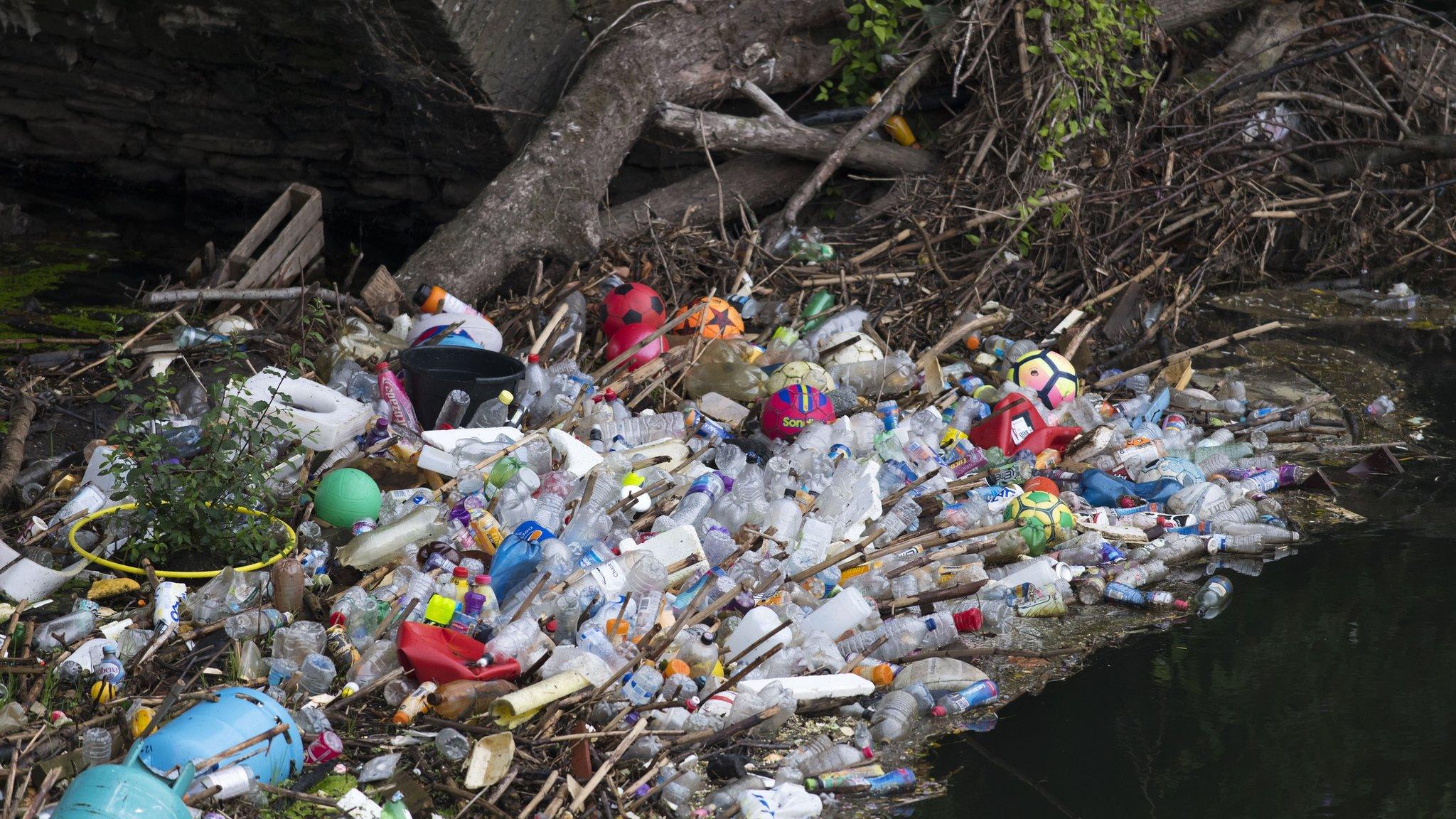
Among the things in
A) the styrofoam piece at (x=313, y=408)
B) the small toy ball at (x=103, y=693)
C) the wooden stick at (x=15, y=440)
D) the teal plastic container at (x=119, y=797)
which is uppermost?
the teal plastic container at (x=119, y=797)

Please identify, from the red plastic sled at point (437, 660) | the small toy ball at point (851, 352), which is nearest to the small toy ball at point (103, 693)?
the red plastic sled at point (437, 660)

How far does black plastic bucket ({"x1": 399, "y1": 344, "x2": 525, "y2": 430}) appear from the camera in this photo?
4.11 meters

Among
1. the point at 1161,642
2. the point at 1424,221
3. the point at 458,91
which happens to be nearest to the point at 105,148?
the point at 458,91

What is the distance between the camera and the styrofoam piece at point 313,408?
374cm

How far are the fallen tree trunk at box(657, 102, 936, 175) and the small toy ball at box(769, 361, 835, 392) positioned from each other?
1.76 metres

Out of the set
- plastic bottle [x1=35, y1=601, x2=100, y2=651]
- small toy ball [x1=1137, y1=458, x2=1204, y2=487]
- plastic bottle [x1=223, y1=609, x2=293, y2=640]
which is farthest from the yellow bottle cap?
small toy ball [x1=1137, y1=458, x2=1204, y2=487]

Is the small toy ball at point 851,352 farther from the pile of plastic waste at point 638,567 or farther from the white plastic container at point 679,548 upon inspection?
the white plastic container at point 679,548

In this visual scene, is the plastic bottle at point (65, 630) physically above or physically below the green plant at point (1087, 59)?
below

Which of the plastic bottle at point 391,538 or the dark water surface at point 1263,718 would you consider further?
the plastic bottle at point 391,538

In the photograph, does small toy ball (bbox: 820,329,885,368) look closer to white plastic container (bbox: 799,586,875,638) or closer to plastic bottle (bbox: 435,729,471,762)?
white plastic container (bbox: 799,586,875,638)

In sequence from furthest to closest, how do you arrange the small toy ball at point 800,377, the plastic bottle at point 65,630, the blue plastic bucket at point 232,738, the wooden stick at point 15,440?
1. the small toy ball at point 800,377
2. the wooden stick at point 15,440
3. the plastic bottle at point 65,630
4. the blue plastic bucket at point 232,738

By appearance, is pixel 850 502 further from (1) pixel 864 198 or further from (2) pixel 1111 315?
(1) pixel 864 198

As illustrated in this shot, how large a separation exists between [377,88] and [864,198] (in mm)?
3005

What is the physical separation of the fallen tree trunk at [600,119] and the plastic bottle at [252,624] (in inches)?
99.2
